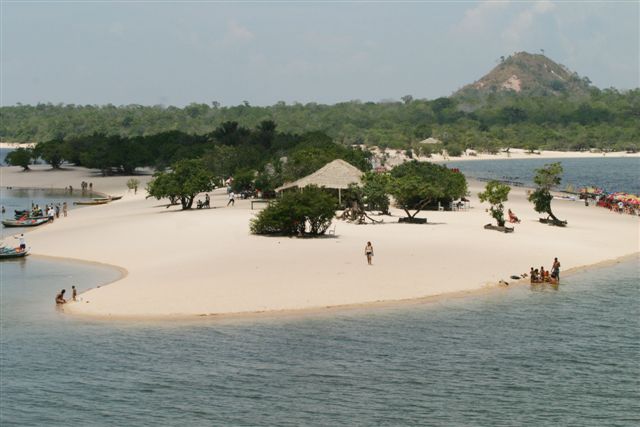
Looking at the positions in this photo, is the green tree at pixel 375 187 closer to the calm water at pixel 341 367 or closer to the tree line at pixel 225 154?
the tree line at pixel 225 154

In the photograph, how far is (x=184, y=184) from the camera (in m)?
69.8

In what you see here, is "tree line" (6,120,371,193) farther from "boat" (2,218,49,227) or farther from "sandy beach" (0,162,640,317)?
"boat" (2,218,49,227)

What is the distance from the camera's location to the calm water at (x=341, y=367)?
78.0ft

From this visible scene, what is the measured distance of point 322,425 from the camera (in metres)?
22.8

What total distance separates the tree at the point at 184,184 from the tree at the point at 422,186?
1517 cm

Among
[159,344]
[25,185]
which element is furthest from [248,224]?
[25,185]

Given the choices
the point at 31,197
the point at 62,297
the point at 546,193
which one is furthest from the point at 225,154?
the point at 62,297

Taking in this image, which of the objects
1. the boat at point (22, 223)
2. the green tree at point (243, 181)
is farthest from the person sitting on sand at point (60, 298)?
the green tree at point (243, 181)

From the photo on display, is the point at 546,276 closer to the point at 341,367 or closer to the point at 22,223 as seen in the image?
the point at 341,367

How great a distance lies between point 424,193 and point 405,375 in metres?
35.8

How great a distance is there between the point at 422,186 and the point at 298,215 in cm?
1477

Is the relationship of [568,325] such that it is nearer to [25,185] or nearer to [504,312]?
[504,312]

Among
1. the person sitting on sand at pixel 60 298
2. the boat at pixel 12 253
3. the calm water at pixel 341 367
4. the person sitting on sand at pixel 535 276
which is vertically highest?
the boat at pixel 12 253

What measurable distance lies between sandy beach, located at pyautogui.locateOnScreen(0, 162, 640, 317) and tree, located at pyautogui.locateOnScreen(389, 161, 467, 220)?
1.51 m
